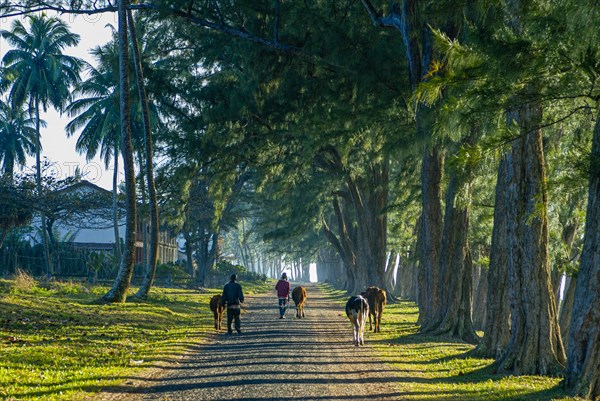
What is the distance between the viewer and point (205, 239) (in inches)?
2576

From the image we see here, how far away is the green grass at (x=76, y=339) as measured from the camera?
12.3m

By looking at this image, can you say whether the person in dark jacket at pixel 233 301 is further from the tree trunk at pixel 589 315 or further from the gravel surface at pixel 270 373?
the tree trunk at pixel 589 315

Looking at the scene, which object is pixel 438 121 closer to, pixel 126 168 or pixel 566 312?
pixel 566 312

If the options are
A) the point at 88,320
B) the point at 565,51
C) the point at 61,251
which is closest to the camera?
the point at 565,51

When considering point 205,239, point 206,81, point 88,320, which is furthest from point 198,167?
point 205,239

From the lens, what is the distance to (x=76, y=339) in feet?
59.8

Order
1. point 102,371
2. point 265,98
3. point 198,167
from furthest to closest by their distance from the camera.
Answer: point 198,167 → point 265,98 → point 102,371

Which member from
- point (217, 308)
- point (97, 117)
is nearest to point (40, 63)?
point (97, 117)

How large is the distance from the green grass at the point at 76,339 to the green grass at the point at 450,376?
4940mm

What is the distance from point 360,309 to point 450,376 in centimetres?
557

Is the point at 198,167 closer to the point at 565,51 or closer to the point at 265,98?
the point at 265,98

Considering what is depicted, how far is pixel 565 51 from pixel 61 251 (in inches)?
1706

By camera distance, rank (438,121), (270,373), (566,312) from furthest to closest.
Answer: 1. (566,312)
2. (270,373)
3. (438,121)

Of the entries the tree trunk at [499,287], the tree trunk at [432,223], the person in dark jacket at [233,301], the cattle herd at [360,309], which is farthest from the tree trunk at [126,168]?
the tree trunk at [499,287]
